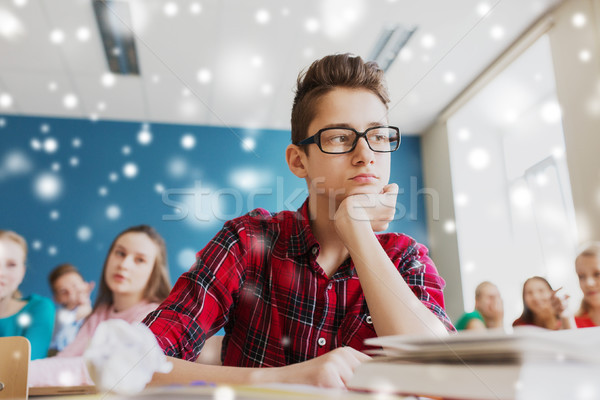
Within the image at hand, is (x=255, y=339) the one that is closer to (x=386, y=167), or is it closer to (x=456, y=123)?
(x=386, y=167)

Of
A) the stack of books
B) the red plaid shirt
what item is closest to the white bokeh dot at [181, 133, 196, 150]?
the red plaid shirt

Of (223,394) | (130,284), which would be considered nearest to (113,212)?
(130,284)

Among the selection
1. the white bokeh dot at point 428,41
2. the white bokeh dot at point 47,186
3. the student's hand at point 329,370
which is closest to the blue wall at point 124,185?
the white bokeh dot at point 47,186

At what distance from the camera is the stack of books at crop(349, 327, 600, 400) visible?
0.27 meters

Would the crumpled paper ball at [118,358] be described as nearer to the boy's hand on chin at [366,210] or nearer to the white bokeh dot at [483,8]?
the boy's hand on chin at [366,210]

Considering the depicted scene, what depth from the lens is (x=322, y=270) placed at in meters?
0.86

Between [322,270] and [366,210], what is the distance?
15cm

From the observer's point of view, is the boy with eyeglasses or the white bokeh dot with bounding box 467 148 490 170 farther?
the white bokeh dot with bounding box 467 148 490 170

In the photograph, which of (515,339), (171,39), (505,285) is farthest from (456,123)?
(515,339)

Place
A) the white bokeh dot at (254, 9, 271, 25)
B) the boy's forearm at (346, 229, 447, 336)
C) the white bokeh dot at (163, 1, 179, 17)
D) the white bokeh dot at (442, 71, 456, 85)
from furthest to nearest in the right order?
the white bokeh dot at (442, 71, 456, 85), the white bokeh dot at (254, 9, 271, 25), the white bokeh dot at (163, 1, 179, 17), the boy's forearm at (346, 229, 447, 336)

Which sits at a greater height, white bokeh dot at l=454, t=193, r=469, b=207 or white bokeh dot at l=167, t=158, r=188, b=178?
white bokeh dot at l=167, t=158, r=188, b=178

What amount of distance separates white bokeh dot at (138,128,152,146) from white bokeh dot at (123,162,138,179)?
0.21m

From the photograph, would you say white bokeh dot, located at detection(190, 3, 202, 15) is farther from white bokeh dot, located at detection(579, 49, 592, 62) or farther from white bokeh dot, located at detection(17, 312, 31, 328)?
white bokeh dot, located at detection(579, 49, 592, 62)

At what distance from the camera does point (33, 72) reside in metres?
3.25
